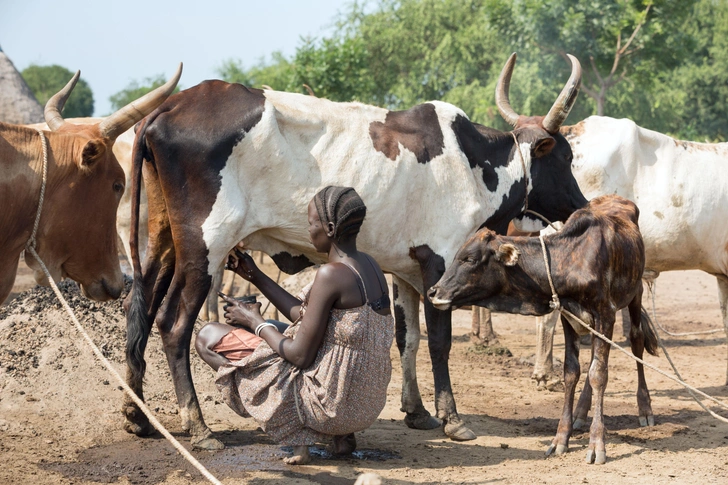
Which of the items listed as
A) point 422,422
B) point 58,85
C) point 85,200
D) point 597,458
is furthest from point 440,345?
point 58,85

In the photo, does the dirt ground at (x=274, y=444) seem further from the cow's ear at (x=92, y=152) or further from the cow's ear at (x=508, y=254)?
the cow's ear at (x=92, y=152)

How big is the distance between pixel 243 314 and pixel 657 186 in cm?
444

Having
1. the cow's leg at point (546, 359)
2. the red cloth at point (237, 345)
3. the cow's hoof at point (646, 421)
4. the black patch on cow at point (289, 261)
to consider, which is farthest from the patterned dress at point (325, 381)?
the cow's leg at point (546, 359)

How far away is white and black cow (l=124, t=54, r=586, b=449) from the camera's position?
5340mm

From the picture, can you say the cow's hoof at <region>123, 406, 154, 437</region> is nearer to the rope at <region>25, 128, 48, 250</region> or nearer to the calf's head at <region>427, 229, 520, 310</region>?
the rope at <region>25, 128, 48, 250</region>

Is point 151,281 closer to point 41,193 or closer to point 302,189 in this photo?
point 302,189

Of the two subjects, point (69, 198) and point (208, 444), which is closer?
point (69, 198)

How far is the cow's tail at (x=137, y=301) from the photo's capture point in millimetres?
5285

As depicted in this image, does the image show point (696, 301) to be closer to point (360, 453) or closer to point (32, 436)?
point (360, 453)

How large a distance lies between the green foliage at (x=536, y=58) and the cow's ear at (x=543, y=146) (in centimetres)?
1255

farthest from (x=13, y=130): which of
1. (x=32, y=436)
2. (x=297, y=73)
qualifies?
(x=297, y=73)

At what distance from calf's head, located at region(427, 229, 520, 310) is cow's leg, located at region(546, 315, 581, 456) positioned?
0.66 metres

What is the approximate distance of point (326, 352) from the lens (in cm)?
471

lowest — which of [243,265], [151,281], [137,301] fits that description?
[137,301]
